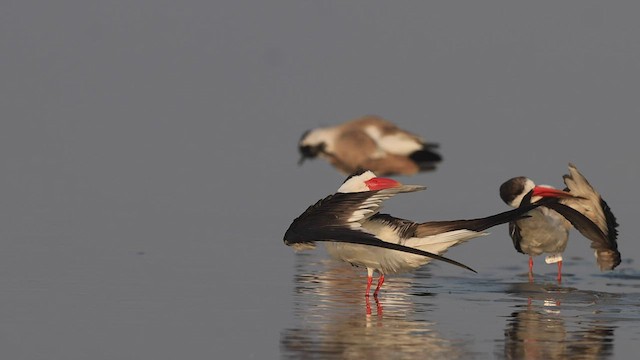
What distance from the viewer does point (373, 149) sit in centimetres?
2867

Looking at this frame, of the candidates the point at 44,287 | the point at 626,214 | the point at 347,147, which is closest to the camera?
the point at 44,287

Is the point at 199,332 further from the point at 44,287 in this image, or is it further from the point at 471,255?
the point at 471,255

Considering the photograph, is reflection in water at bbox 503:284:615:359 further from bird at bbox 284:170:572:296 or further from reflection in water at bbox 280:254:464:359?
bird at bbox 284:170:572:296

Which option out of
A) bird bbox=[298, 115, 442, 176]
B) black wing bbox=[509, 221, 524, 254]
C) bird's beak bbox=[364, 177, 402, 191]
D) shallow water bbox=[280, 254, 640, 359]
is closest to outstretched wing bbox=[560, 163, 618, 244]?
shallow water bbox=[280, 254, 640, 359]

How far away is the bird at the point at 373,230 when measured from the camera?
12.3m

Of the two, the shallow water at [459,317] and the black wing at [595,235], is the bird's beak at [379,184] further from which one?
the black wing at [595,235]

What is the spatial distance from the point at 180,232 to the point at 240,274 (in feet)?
10.6

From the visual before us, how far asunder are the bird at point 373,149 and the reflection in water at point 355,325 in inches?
519

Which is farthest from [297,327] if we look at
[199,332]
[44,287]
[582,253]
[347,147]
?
[347,147]

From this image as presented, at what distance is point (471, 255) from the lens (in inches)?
657

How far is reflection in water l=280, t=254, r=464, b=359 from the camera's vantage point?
10297 millimetres

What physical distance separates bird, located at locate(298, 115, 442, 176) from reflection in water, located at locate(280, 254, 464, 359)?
13.2 metres

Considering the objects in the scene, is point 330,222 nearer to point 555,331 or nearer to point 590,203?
point 555,331

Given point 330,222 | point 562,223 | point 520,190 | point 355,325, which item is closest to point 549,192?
point 562,223
